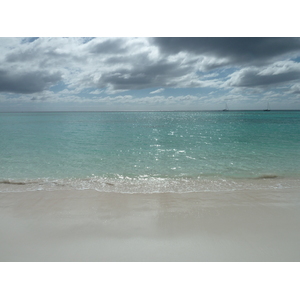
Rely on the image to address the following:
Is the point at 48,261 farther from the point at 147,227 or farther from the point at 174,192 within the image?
the point at 174,192

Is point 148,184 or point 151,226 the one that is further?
point 148,184

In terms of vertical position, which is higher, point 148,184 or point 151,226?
point 148,184

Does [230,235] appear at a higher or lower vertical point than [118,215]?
lower

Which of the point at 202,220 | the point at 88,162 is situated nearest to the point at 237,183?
the point at 202,220

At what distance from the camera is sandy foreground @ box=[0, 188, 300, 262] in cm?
358

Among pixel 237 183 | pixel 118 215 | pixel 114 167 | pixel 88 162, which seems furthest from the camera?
pixel 88 162

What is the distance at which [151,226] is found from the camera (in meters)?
4.44

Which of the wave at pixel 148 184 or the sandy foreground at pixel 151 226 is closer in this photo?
the sandy foreground at pixel 151 226

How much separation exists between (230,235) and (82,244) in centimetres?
313

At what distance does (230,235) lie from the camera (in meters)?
4.05

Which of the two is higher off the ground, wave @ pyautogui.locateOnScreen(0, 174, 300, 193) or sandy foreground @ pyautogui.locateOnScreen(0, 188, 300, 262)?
wave @ pyautogui.locateOnScreen(0, 174, 300, 193)

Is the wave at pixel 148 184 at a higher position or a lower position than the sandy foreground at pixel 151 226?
higher

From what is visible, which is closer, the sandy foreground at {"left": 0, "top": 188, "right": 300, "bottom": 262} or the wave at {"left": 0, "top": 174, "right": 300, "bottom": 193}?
the sandy foreground at {"left": 0, "top": 188, "right": 300, "bottom": 262}

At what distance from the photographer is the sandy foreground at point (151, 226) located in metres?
3.58
